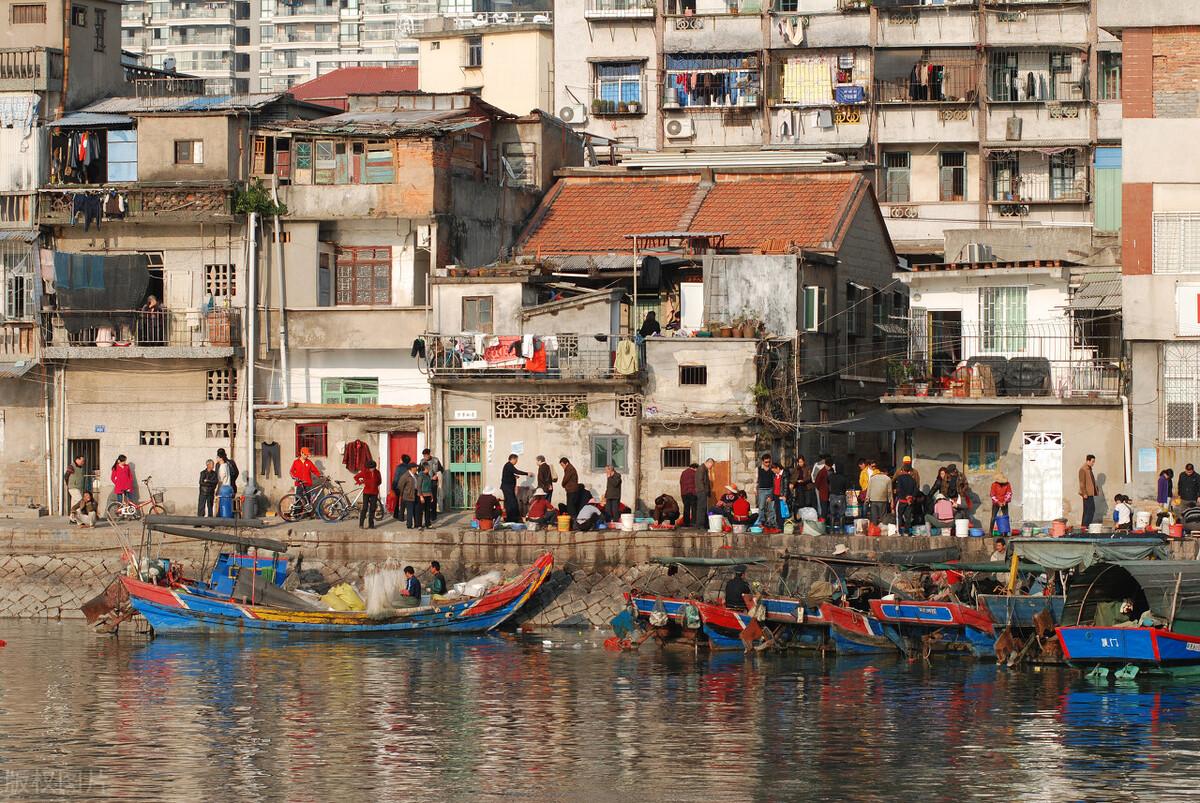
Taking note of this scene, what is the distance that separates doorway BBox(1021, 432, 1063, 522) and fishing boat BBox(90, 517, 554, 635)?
1137cm

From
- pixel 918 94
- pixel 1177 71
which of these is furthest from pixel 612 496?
pixel 918 94

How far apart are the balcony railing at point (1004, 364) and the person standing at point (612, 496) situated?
7134 mm

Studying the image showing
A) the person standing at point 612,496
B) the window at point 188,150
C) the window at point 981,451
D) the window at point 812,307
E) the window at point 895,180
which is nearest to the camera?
the person standing at point 612,496

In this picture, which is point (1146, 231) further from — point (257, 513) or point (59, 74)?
point (59, 74)

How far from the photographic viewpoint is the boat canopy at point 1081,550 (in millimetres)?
37188

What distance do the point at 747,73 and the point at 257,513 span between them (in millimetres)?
26743

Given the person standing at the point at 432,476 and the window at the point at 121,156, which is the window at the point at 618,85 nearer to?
the window at the point at 121,156

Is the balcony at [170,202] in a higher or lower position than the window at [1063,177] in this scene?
lower

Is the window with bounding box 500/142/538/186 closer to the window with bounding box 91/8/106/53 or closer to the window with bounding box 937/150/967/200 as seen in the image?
the window with bounding box 91/8/106/53

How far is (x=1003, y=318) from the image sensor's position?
156 ft

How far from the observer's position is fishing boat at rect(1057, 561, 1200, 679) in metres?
34.5

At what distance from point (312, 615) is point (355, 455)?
31.0 ft

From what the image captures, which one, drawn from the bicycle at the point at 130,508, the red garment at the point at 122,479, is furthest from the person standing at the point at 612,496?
the red garment at the point at 122,479

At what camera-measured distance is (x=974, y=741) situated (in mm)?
29422
